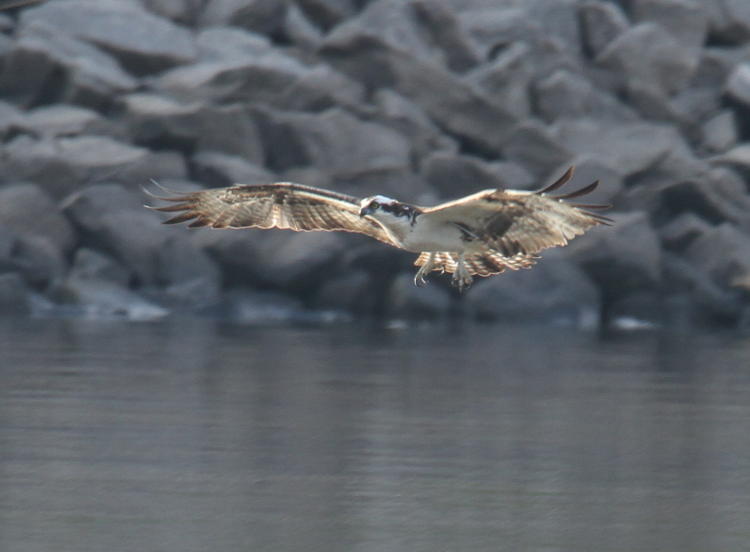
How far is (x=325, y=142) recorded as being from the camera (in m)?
25.9

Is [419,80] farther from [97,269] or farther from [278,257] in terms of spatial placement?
[97,269]

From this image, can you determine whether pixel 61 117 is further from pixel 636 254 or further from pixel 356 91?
pixel 636 254

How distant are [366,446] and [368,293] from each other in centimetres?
1091

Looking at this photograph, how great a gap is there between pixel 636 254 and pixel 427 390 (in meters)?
8.86

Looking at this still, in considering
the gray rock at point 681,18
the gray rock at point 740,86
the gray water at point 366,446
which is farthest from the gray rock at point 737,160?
the gray water at point 366,446

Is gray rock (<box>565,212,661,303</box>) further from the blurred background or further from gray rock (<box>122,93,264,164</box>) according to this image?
gray rock (<box>122,93,264,164</box>)

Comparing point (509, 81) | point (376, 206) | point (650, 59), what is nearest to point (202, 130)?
point (509, 81)

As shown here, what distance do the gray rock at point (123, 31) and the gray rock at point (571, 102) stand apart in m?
5.42

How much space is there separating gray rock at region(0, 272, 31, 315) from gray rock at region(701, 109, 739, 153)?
11.5m

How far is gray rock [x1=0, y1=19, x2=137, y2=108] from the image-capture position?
26672 millimetres

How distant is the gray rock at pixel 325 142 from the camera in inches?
1014

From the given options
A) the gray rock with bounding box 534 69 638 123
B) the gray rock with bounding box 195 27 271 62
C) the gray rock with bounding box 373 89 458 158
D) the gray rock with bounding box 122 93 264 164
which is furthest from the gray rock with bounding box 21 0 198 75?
the gray rock with bounding box 534 69 638 123

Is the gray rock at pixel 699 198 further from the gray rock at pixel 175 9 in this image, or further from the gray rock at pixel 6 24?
the gray rock at pixel 6 24

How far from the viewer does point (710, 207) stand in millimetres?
25719
